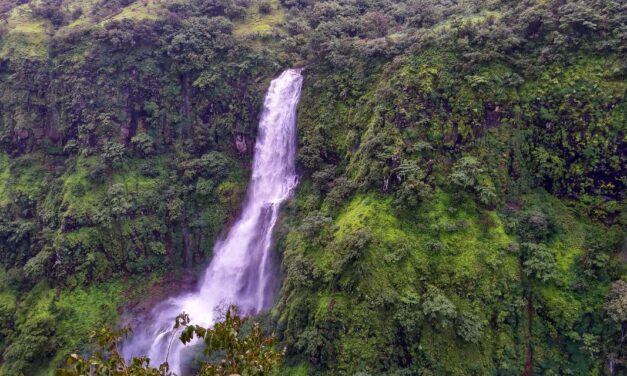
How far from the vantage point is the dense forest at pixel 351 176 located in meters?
16.5

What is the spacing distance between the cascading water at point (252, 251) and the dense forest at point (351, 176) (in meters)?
0.96

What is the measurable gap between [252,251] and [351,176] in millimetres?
6864

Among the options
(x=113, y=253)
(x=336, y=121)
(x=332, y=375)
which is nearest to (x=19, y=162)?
(x=113, y=253)

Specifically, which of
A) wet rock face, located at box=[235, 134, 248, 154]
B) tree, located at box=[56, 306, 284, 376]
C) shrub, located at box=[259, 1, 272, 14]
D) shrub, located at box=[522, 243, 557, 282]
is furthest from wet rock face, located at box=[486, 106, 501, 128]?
shrub, located at box=[259, 1, 272, 14]

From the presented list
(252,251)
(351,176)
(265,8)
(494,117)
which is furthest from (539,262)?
(265,8)

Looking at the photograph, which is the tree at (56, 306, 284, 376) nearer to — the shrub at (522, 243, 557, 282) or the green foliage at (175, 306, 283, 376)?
the green foliage at (175, 306, 283, 376)

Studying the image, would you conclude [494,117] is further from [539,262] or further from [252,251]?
[252,251]

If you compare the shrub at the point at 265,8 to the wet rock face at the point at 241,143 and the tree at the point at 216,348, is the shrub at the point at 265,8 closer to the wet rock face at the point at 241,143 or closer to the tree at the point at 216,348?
the wet rock face at the point at 241,143

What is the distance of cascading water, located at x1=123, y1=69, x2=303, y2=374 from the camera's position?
21.7 meters

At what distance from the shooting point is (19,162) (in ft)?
86.7

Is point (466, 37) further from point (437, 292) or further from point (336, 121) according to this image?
point (437, 292)

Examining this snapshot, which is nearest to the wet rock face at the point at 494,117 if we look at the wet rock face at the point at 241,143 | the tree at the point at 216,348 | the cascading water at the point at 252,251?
the cascading water at the point at 252,251

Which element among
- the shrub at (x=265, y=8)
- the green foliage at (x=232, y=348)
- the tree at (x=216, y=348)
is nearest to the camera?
the tree at (x=216, y=348)

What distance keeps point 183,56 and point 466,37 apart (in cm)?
1766
